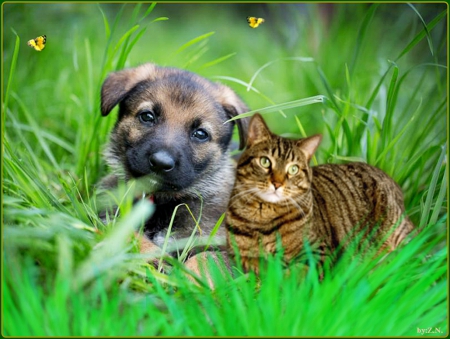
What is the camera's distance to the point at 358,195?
3066 mm

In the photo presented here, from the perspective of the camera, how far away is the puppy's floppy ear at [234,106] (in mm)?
3464

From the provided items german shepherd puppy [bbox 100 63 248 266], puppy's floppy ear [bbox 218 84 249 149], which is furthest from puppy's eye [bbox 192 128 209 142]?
puppy's floppy ear [bbox 218 84 249 149]

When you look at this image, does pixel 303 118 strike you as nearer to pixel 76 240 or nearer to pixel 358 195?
pixel 358 195

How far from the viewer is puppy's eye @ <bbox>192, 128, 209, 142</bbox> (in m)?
3.36

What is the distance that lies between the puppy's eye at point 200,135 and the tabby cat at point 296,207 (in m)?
0.50

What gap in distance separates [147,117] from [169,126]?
7.1 inches

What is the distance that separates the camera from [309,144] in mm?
2951

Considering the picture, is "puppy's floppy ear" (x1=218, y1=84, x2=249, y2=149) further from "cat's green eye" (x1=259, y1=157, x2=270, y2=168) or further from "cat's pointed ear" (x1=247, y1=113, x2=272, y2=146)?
"cat's green eye" (x1=259, y1=157, x2=270, y2=168)

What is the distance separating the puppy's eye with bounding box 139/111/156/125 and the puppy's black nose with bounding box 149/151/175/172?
1.26ft

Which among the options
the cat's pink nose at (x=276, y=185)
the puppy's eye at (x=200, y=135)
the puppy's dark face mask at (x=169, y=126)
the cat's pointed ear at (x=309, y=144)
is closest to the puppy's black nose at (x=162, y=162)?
the puppy's dark face mask at (x=169, y=126)

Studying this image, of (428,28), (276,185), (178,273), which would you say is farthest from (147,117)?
(428,28)

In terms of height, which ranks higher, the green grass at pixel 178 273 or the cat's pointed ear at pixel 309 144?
the cat's pointed ear at pixel 309 144

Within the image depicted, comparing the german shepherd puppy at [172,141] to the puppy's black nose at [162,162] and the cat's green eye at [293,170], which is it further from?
the cat's green eye at [293,170]

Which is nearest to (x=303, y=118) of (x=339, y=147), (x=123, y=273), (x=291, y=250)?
(x=339, y=147)
